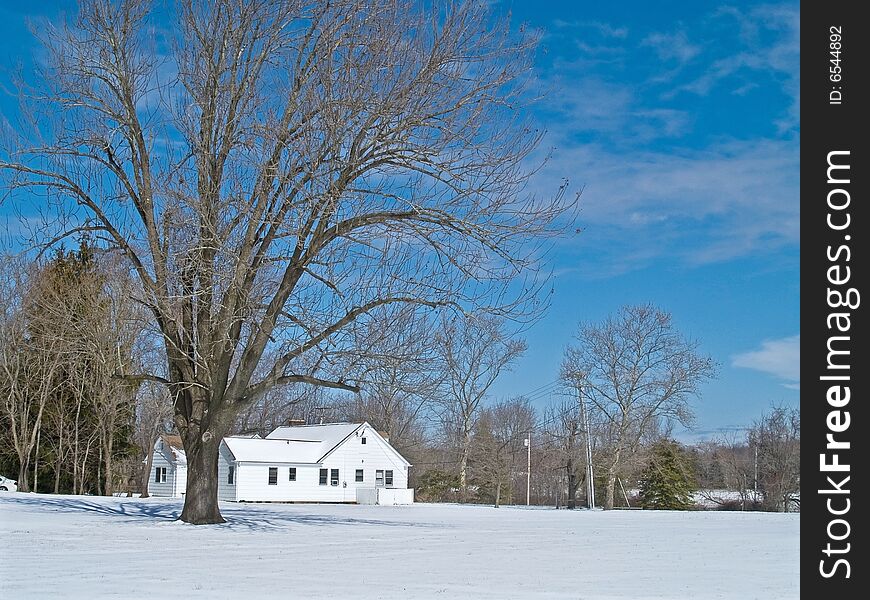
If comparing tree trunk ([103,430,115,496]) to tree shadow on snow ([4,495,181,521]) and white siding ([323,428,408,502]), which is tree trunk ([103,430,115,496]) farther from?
white siding ([323,428,408,502])

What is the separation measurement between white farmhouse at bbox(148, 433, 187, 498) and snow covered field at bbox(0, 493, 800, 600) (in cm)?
3488

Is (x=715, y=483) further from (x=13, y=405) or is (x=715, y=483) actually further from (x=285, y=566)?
(x=285, y=566)

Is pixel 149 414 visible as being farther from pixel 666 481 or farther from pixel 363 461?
pixel 666 481

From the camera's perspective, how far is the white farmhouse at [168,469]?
5608cm

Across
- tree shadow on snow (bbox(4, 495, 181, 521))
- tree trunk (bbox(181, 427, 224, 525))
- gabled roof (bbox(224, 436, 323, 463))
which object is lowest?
tree shadow on snow (bbox(4, 495, 181, 521))

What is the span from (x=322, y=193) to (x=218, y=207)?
2.28 meters

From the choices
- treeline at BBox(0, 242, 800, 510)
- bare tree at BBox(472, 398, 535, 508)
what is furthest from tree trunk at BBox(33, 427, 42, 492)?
bare tree at BBox(472, 398, 535, 508)

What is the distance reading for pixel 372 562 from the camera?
1289 centimetres

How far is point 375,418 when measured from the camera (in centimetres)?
7200

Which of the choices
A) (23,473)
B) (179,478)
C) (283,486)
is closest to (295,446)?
(283,486)

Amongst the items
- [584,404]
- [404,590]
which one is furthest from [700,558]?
[584,404]

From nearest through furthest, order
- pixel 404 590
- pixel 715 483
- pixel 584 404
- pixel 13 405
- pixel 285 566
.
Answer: pixel 404 590, pixel 285 566, pixel 13 405, pixel 584 404, pixel 715 483

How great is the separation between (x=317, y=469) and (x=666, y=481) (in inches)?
794

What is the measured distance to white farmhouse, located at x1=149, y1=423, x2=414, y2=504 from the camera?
5084 cm
